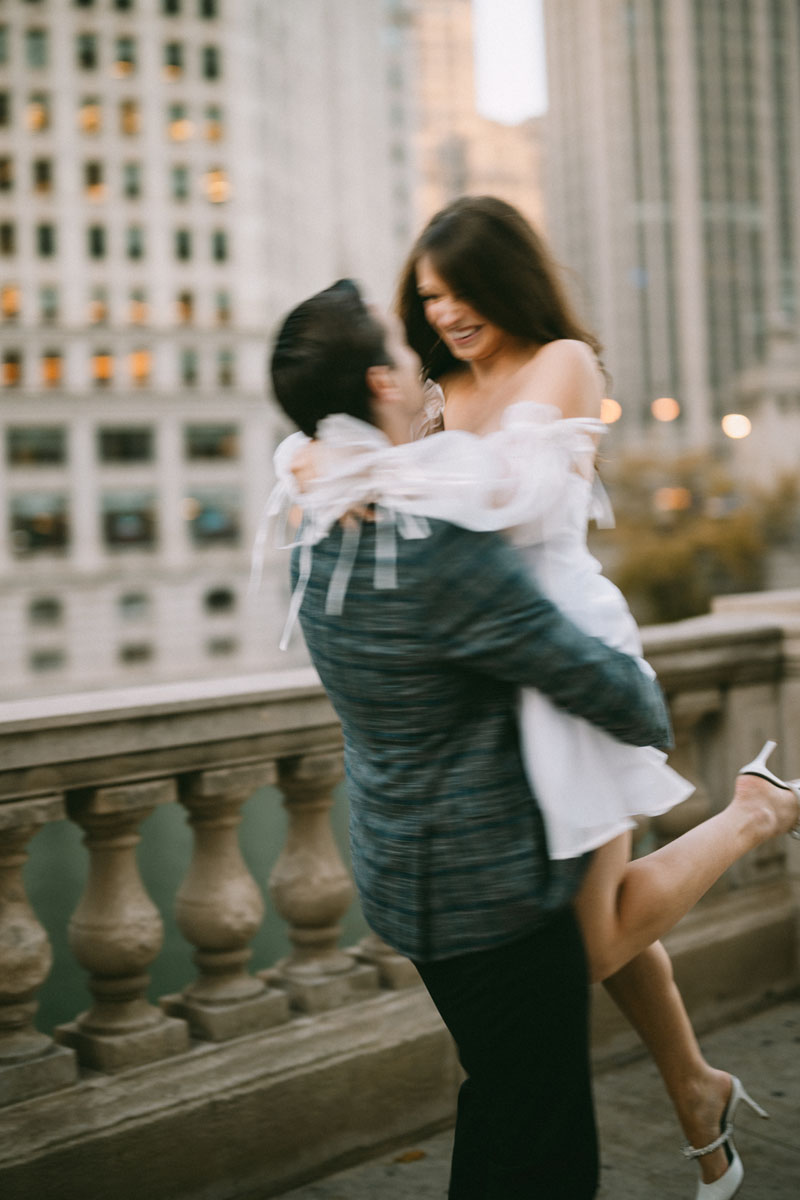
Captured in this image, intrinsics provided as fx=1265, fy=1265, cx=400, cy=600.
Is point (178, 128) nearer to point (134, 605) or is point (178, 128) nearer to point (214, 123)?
point (214, 123)

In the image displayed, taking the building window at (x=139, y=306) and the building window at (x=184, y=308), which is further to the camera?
the building window at (x=184, y=308)

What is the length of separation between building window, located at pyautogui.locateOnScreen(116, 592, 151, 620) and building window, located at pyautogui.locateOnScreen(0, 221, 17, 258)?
19.0m

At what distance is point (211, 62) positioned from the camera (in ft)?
227

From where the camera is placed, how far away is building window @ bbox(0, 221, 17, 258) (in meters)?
65.8

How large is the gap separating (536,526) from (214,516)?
66.0m

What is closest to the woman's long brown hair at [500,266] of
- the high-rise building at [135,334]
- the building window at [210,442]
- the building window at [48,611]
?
the high-rise building at [135,334]

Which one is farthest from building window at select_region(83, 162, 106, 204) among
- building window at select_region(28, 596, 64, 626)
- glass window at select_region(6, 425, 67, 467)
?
building window at select_region(28, 596, 64, 626)

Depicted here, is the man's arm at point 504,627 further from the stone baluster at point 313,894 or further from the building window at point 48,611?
the building window at point 48,611

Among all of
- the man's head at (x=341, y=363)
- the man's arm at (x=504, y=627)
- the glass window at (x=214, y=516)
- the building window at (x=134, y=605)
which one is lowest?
the building window at (x=134, y=605)

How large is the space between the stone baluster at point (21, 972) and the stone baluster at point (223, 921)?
1.28 ft

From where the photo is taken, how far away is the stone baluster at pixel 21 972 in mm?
2664

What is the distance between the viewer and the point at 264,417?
68062mm

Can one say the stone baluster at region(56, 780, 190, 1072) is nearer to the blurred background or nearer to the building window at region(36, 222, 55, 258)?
the blurred background

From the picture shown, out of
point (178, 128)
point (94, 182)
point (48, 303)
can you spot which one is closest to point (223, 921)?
point (48, 303)
